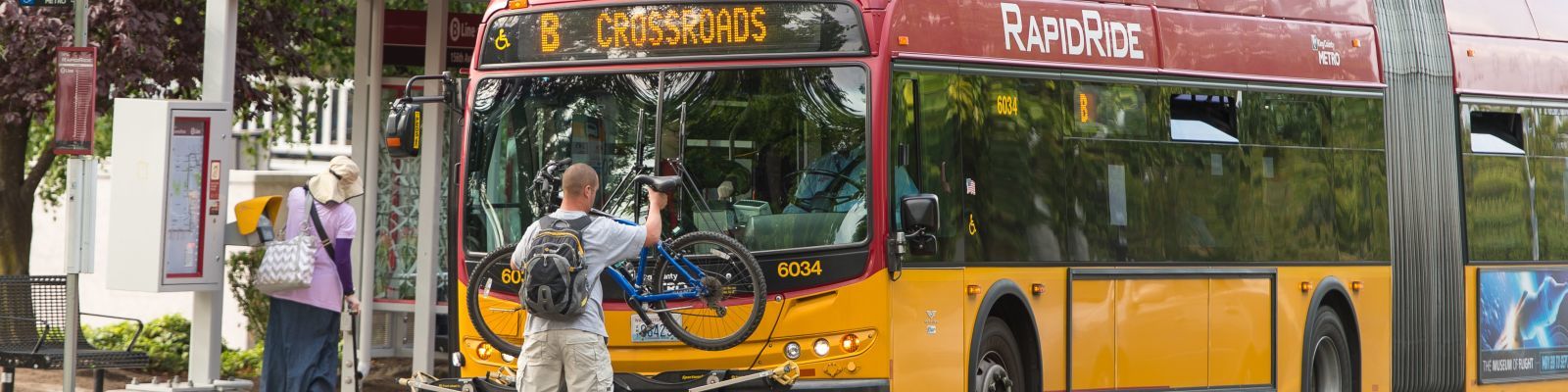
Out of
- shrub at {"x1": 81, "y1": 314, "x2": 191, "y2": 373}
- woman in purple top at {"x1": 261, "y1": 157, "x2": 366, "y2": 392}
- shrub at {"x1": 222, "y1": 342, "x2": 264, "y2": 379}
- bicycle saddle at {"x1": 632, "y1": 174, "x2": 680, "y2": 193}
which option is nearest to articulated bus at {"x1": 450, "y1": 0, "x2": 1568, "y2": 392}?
bicycle saddle at {"x1": 632, "y1": 174, "x2": 680, "y2": 193}

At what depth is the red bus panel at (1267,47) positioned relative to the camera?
12211 millimetres

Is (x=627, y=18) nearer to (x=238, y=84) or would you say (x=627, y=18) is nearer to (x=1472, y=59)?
(x=238, y=84)

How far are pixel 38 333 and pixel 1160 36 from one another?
6668mm

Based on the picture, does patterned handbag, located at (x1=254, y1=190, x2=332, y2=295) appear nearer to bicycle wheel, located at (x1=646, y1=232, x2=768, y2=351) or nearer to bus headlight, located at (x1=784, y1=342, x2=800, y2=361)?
bicycle wheel, located at (x1=646, y1=232, x2=768, y2=351)

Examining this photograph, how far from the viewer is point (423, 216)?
14.8 m

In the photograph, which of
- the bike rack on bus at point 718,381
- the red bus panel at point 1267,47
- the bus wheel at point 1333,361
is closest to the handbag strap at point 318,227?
the bike rack on bus at point 718,381

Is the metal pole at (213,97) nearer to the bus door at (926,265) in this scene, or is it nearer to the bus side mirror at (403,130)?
the bus side mirror at (403,130)

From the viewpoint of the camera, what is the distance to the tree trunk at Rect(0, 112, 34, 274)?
15.8 metres

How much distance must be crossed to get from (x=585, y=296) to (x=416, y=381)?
1.52 m

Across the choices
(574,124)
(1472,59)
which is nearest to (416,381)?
(574,124)

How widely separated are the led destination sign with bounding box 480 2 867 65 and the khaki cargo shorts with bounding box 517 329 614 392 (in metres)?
1.97

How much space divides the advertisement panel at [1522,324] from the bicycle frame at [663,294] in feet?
24.2

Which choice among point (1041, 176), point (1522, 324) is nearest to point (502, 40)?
point (1041, 176)

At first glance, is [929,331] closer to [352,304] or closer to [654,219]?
[654,219]
